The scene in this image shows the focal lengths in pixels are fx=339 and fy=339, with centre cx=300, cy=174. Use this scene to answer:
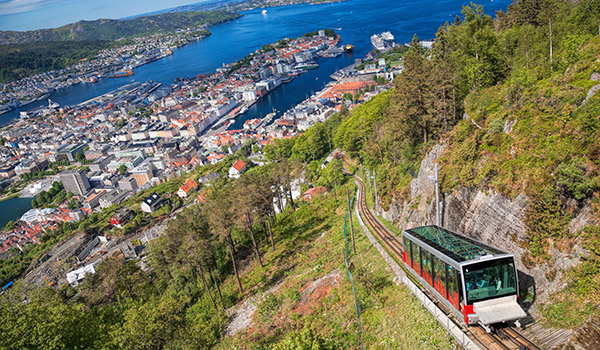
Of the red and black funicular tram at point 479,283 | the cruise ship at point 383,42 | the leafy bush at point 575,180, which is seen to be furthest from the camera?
the cruise ship at point 383,42

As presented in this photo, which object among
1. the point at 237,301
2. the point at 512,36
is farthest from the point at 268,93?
the point at 237,301

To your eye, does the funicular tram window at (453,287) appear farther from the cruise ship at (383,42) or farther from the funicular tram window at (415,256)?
the cruise ship at (383,42)

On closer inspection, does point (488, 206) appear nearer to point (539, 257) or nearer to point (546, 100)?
point (539, 257)

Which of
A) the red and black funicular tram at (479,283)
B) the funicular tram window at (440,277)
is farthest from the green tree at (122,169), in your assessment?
the red and black funicular tram at (479,283)

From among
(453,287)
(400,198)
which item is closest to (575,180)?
(453,287)

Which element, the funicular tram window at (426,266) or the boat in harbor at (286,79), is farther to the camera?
the boat in harbor at (286,79)

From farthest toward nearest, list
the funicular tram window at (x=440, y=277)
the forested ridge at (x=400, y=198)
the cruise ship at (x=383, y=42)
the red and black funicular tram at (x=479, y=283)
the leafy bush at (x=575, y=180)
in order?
the cruise ship at (x=383, y=42) → the forested ridge at (x=400, y=198) → the funicular tram window at (x=440, y=277) → the leafy bush at (x=575, y=180) → the red and black funicular tram at (x=479, y=283)

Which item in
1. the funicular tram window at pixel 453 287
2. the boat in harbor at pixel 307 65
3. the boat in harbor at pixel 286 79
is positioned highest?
the funicular tram window at pixel 453 287
